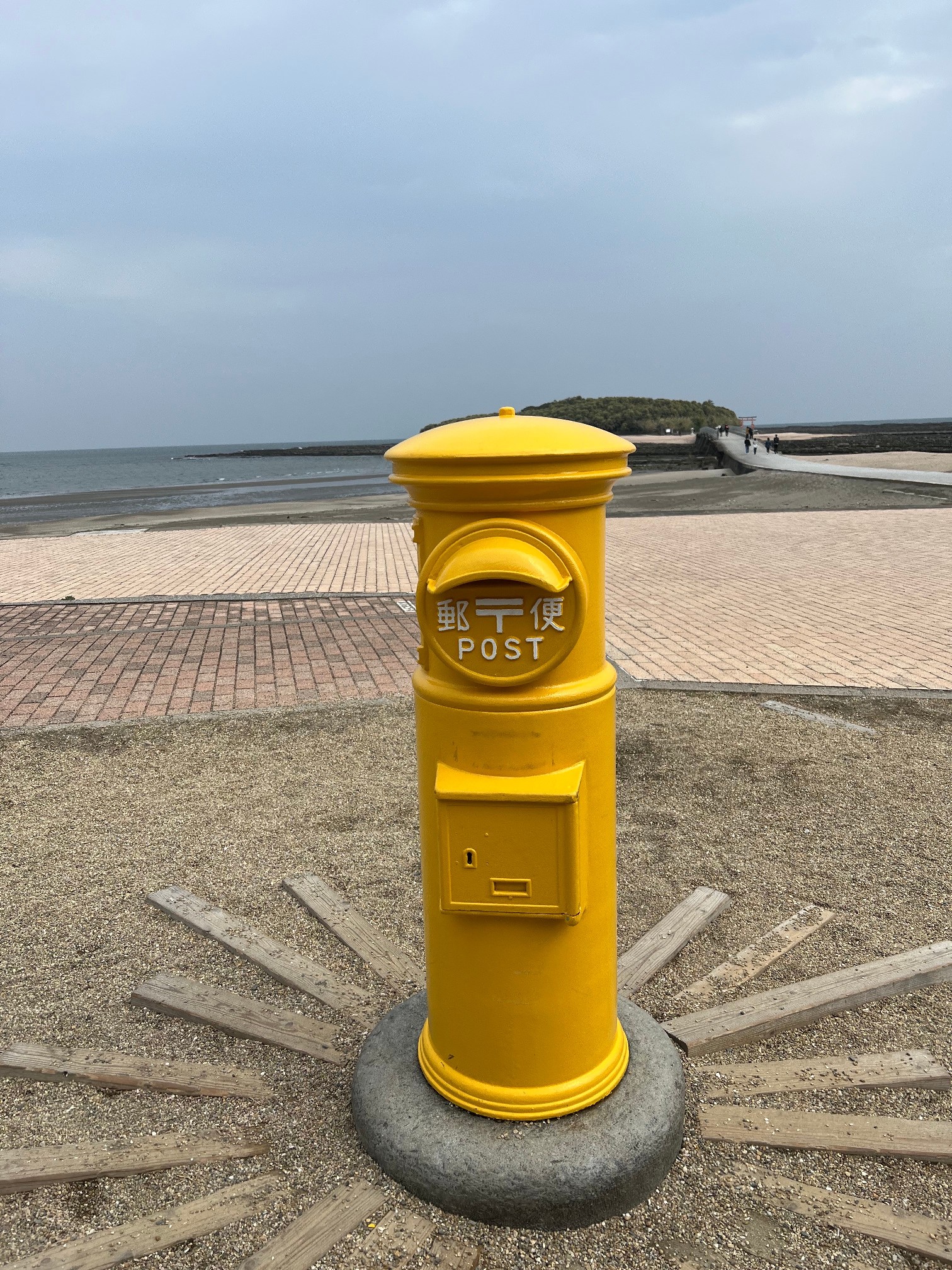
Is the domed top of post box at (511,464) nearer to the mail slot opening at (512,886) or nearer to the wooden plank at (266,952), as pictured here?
the mail slot opening at (512,886)

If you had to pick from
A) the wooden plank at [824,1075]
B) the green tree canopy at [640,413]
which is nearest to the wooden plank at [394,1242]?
the wooden plank at [824,1075]

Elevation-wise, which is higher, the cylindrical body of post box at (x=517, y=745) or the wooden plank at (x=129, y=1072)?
the cylindrical body of post box at (x=517, y=745)

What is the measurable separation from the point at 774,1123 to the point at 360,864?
6.64 feet

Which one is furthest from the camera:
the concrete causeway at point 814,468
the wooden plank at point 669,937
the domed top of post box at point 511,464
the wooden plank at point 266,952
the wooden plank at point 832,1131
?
the concrete causeway at point 814,468

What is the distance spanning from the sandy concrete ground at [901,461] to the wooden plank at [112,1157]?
28.5 meters

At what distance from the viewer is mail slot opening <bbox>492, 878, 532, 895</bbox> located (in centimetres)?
200

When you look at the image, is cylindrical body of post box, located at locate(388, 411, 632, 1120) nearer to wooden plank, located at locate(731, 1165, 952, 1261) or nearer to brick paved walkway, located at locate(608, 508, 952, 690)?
wooden plank, located at locate(731, 1165, 952, 1261)

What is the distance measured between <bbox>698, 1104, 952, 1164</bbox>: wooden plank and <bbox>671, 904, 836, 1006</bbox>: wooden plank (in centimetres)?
52

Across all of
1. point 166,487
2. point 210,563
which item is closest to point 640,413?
point 166,487

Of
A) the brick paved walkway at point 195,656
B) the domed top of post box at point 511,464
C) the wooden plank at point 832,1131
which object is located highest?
the domed top of post box at point 511,464

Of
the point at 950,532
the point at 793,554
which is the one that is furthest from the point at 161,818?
the point at 950,532

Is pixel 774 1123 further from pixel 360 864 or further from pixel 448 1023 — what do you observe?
pixel 360 864

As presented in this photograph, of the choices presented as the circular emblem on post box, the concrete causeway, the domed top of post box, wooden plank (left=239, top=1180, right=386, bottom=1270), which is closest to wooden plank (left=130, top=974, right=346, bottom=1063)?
wooden plank (left=239, top=1180, right=386, bottom=1270)

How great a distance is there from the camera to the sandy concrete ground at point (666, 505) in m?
19.0
